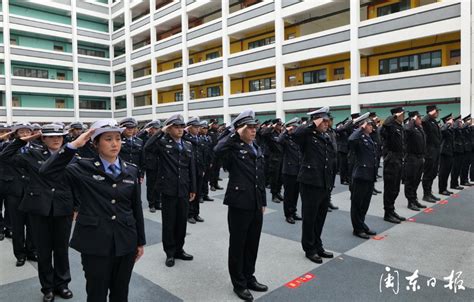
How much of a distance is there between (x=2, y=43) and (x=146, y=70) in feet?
43.1

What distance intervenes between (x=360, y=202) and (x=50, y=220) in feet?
16.0

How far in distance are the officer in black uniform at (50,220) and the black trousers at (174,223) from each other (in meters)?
1.35

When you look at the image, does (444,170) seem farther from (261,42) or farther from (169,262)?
(261,42)

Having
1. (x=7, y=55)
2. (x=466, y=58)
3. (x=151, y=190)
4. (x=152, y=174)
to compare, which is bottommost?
(x=151, y=190)

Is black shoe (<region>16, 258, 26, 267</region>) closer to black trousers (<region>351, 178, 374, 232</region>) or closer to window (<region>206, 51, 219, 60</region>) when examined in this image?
black trousers (<region>351, 178, 374, 232</region>)

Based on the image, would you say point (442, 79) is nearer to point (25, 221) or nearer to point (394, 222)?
point (394, 222)

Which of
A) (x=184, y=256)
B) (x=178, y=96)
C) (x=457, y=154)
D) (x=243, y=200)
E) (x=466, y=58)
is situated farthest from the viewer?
(x=178, y=96)

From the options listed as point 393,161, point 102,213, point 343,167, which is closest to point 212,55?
point 343,167

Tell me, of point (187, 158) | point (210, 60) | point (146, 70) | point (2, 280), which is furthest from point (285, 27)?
point (2, 280)

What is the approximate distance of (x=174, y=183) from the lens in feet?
16.5

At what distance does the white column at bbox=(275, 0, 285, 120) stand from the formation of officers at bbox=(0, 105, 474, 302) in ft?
49.8

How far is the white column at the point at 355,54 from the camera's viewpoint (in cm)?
1922

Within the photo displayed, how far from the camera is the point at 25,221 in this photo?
193 inches

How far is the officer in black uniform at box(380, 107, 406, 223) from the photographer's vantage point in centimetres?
700
